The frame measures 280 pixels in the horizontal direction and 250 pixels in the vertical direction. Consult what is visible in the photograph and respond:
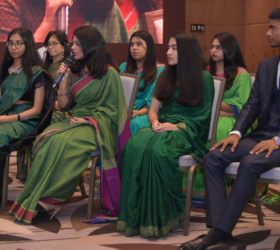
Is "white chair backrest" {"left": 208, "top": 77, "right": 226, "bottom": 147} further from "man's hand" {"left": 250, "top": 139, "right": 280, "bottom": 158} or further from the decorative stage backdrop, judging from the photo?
the decorative stage backdrop

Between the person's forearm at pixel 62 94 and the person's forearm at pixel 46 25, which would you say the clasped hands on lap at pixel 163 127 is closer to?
the person's forearm at pixel 62 94

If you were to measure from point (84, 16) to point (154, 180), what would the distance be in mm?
4155

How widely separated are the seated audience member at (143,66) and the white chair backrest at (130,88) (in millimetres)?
506

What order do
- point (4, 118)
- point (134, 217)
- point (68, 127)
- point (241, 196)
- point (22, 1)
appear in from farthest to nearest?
point (22, 1)
point (4, 118)
point (68, 127)
point (134, 217)
point (241, 196)

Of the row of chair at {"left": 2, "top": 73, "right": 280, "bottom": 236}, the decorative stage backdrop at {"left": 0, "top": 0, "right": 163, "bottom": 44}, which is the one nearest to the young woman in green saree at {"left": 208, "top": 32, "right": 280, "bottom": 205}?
the row of chair at {"left": 2, "top": 73, "right": 280, "bottom": 236}

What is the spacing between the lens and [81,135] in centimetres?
269

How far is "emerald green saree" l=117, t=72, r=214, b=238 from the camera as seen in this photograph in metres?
2.30

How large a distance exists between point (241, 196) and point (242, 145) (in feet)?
1.44

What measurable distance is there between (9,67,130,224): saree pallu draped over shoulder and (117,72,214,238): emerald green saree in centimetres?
27

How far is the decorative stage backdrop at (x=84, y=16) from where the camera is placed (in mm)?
5586

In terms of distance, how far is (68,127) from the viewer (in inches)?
108

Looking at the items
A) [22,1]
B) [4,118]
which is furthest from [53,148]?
[22,1]

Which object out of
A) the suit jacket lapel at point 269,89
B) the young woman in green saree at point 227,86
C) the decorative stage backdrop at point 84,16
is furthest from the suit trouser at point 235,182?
the decorative stage backdrop at point 84,16

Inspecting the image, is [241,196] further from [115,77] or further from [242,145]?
[115,77]
